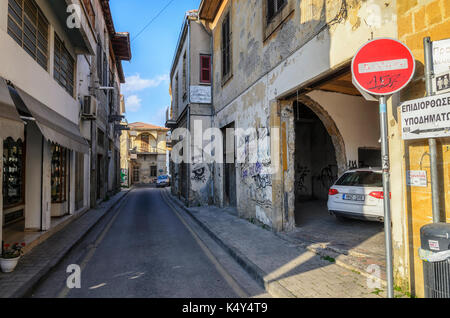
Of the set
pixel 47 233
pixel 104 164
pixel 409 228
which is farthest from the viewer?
pixel 104 164

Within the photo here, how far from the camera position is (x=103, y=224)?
383 inches

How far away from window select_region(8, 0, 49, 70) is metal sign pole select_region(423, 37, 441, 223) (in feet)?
23.7

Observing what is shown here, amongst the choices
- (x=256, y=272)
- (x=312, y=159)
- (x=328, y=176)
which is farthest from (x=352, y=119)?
(x=256, y=272)

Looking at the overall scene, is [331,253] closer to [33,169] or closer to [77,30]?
[33,169]

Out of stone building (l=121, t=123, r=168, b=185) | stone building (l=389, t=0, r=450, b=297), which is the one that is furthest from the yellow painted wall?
stone building (l=121, t=123, r=168, b=185)

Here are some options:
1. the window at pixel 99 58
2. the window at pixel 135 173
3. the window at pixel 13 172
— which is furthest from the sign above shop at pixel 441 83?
the window at pixel 135 173

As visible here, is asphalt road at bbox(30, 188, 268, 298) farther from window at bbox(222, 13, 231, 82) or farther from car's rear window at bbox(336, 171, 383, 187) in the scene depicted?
window at bbox(222, 13, 231, 82)

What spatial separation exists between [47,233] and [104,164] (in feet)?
35.8

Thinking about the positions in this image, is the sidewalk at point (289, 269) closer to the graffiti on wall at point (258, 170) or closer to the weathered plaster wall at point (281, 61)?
the graffiti on wall at point (258, 170)

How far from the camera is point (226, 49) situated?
39.1 ft

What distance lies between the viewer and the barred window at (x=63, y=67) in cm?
856

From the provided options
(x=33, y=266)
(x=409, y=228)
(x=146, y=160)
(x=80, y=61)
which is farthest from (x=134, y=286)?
(x=146, y=160)

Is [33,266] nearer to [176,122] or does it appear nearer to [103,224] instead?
[103,224]

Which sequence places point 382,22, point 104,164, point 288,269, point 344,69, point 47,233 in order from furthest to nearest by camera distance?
point 104,164, point 47,233, point 344,69, point 288,269, point 382,22
